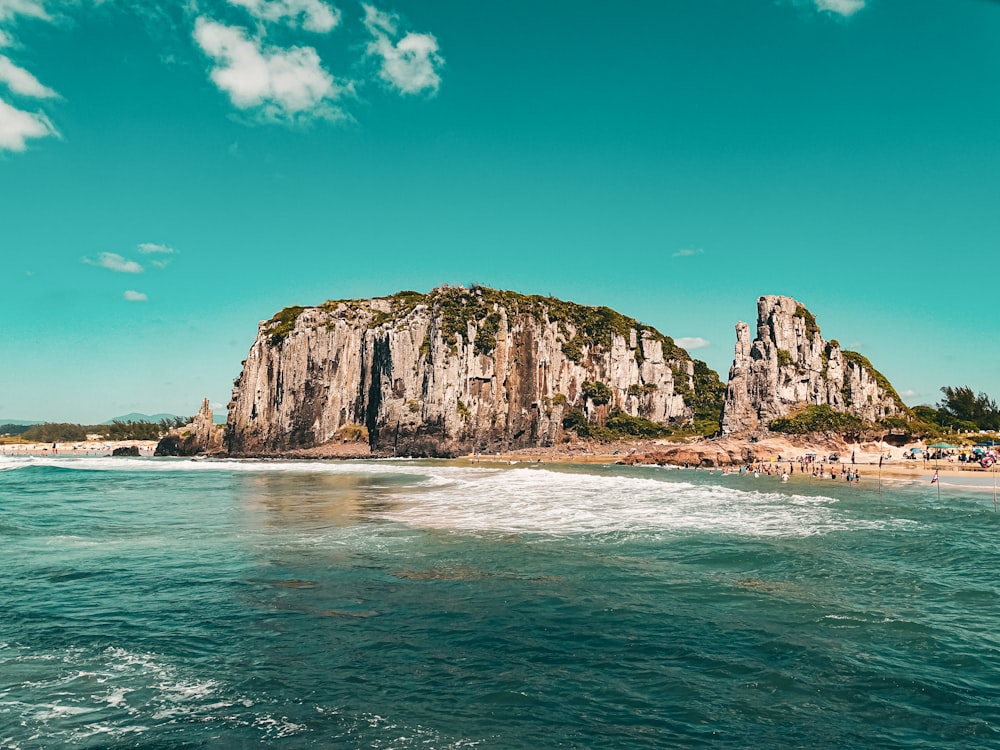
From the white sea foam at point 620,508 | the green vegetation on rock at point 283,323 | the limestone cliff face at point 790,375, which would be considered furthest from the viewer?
the green vegetation on rock at point 283,323

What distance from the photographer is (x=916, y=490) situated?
51.9 meters

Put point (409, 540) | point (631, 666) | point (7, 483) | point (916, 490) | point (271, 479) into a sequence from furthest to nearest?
point (271, 479) → point (7, 483) → point (916, 490) → point (409, 540) → point (631, 666)

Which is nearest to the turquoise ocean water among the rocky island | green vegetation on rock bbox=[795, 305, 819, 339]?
the rocky island

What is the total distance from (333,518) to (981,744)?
29.8 m

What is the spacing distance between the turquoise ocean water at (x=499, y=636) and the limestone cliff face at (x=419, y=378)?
333 ft

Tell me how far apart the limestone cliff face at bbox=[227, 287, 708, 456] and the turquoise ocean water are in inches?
3993

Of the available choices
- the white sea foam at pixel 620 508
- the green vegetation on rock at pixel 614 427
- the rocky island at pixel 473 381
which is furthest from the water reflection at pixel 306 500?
the green vegetation on rock at pixel 614 427

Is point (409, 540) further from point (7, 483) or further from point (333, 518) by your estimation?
point (7, 483)

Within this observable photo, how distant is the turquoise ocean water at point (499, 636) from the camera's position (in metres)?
10.5

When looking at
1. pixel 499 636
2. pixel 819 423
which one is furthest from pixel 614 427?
pixel 499 636

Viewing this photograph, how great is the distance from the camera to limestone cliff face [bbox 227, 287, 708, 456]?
133375 mm

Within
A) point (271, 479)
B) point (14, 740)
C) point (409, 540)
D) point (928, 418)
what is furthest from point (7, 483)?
point (928, 418)

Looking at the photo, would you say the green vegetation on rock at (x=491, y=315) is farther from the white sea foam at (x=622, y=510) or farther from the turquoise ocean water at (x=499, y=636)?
the turquoise ocean water at (x=499, y=636)

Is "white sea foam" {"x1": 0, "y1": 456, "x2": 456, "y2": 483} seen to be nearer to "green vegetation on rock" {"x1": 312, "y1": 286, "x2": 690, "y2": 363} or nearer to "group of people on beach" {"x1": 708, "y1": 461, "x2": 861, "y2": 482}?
"group of people on beach" {"x1": 708, "y1": 461, "x2": 861, "y2": 482}
